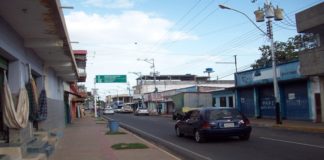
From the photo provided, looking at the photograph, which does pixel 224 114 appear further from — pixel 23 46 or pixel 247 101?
pixel 247 101

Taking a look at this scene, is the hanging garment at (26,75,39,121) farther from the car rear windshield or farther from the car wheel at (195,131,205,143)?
the car rear windshield

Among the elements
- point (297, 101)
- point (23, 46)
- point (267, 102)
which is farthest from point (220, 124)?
point (267, 102)

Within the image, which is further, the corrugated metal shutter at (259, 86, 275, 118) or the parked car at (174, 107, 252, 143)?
the corrugated metal shutter at (259, 86, 275, 118)

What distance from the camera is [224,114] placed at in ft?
61.8

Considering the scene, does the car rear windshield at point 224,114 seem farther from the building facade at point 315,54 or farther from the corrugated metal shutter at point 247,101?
the corrugated metal shutter at point 247,101

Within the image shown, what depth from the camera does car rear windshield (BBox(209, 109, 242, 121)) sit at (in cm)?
1870

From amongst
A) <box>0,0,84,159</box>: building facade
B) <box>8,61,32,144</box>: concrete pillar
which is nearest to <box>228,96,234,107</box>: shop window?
<box>0,0,84,159</box>: building facade

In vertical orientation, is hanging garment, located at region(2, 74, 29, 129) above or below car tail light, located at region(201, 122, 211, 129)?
above

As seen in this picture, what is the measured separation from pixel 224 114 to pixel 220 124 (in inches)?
25.1

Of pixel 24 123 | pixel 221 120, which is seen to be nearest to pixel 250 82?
pixel 221 120

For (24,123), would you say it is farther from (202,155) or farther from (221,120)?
(221,120)

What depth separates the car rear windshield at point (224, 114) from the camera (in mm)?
18703

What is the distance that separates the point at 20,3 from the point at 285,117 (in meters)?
31.1

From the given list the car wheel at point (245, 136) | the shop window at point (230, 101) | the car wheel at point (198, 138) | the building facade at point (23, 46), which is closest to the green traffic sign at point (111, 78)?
the shop window at point (230, 101)
